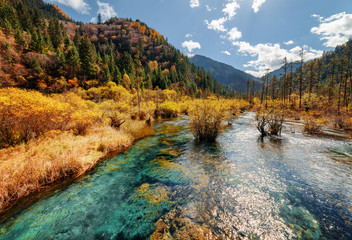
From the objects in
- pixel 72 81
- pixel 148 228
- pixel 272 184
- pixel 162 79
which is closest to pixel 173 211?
pixel 148 228

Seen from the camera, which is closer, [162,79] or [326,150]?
[326,150]

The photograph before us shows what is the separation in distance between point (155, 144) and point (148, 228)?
8612 mm

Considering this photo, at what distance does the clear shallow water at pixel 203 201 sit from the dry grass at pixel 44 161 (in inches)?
42.5

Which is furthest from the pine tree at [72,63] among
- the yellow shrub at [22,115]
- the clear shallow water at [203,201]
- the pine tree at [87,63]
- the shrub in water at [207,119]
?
the shrub in water at [207,119]

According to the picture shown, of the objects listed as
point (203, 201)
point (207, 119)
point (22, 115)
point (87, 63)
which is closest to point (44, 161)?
point (22, 115)

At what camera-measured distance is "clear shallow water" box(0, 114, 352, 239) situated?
4109 millimetres

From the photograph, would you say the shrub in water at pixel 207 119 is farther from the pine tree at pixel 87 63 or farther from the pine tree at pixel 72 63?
the pine tree at pixel 72 63

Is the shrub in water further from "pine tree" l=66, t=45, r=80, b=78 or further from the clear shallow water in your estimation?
"pine tree" l=66, t=45, r=80, b=78

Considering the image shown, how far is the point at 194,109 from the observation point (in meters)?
12.5

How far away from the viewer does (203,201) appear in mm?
5305

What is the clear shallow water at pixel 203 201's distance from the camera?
4.11 metres

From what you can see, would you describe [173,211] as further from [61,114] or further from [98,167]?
[61,114]

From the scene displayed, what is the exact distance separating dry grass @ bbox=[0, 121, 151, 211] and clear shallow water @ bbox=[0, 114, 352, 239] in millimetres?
1079

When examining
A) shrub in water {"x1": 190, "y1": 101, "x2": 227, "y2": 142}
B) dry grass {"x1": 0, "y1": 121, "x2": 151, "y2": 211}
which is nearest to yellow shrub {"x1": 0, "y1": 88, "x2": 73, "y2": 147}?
dry grass {"x1": 0, "y1": 121, "x2": 151, "y2": 211}
